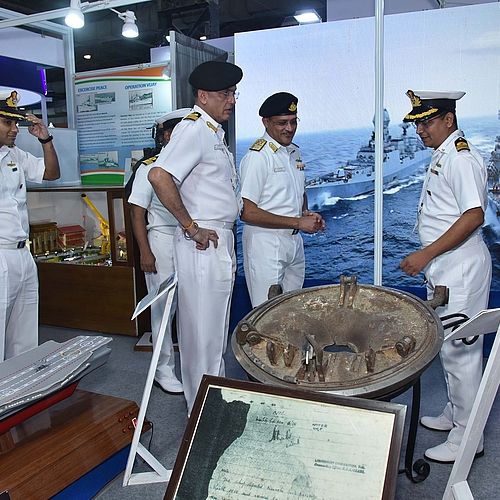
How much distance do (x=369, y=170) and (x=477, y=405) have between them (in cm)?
262

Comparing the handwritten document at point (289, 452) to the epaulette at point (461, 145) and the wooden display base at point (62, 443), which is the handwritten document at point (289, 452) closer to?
the wooden display base at point (62, 443)

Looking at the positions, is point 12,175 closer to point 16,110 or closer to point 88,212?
point 16,110

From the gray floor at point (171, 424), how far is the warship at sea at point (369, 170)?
1.24 metres

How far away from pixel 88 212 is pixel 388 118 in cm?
248

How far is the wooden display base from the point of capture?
1.92m

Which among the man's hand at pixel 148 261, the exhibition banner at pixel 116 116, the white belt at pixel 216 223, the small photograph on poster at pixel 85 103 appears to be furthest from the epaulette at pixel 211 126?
the small photograph on poster at pixel 85 103

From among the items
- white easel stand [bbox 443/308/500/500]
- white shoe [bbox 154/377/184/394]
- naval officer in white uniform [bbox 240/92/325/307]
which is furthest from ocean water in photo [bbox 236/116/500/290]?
white easel stand [bbox 443/308/500/500]

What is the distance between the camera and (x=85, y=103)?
15.3ft

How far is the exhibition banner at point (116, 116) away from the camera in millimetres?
4281

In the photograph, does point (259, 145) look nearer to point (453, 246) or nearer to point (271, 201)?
point (271, 201)

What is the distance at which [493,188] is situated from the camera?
3564mm

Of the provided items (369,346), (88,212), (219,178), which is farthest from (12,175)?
(369,346)

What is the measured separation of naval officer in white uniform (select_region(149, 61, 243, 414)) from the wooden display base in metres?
0.42

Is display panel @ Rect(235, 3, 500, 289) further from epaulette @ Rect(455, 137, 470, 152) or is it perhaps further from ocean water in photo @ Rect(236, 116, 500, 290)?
epaulette @ Rect(455, 137, 470, 152)
